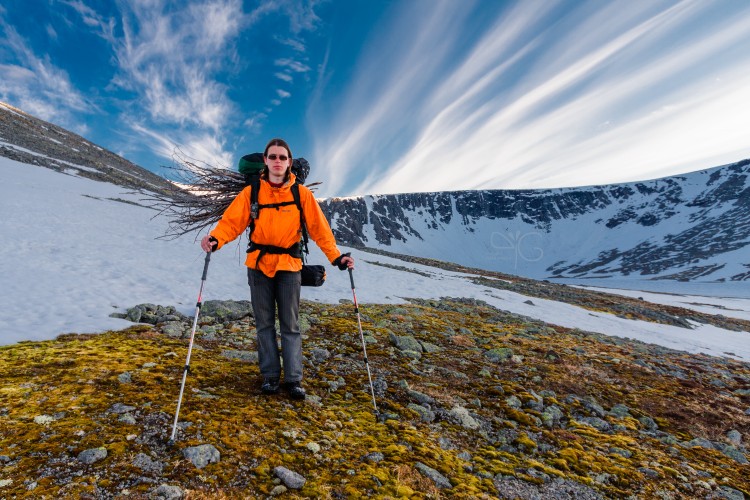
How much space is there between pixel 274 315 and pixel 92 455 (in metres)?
2.56

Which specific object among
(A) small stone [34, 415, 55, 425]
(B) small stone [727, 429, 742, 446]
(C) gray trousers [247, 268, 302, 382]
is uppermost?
(C) gray trousers [247, 268, 302, 382]

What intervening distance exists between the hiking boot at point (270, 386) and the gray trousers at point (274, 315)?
0.28 ft

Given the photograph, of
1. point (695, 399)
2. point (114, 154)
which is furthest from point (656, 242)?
point (114, 154)

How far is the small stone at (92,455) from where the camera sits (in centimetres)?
293

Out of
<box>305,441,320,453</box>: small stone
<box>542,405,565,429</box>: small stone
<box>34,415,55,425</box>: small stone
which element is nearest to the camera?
<box>34,415,55,425</box>: small stone

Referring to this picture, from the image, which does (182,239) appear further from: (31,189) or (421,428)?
(421,428)

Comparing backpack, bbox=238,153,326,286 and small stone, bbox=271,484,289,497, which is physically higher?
backpack, bbox=238,153,326,286

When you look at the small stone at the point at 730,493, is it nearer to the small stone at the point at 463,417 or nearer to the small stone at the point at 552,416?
the small stone at the point at 552,416

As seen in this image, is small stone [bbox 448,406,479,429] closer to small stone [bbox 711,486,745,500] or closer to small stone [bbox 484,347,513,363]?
small stone [bbox 711,486,745,500]

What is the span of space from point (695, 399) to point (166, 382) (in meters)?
10.1

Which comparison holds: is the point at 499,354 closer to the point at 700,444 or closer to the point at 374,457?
the point at 700,444

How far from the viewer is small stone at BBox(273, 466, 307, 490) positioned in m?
3.10

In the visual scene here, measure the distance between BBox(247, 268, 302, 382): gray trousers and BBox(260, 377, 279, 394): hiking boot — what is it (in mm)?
85

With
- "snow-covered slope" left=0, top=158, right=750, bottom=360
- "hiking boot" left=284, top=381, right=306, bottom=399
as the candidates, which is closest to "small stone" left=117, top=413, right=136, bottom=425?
"hiking boot" left=284, top=381, right=306, bottom=399
